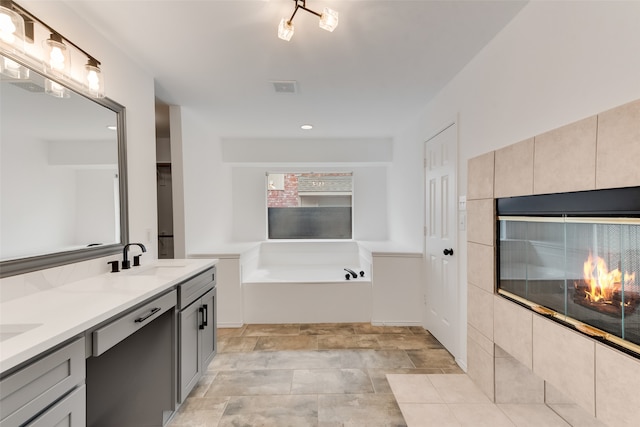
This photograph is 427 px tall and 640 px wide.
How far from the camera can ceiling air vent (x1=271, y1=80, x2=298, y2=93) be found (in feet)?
8.19

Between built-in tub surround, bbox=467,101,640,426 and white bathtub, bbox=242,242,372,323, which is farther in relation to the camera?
white bathtub, bbox=242,242,372,323

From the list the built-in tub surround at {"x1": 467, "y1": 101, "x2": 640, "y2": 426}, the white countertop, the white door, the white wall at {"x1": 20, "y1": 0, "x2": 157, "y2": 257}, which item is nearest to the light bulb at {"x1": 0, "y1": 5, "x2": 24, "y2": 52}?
the white wall at {"x1": 20, "y1": 0, "x2": 157, "y2": 257}

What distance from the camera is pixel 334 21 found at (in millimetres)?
1438

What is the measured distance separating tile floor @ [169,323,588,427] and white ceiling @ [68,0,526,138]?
242 centimetres

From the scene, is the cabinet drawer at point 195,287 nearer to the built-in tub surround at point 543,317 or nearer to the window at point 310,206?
the built-in tub surround at point 543,317

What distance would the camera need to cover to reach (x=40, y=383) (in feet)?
3.07

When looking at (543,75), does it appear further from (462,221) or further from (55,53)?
(55,53)

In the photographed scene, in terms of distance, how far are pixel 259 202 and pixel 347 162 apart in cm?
168

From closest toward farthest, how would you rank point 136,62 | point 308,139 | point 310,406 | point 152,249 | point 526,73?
point 526,73, point 310,406, point 136,62, point 152,249, point 308,139

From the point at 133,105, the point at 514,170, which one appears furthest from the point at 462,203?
the point at 133,105

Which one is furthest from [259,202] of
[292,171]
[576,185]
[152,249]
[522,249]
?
[576,185]

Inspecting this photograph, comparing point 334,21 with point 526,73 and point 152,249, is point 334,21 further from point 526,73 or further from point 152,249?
point 152,249

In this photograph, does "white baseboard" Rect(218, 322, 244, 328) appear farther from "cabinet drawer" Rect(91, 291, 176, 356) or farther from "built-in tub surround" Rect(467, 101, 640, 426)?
"built-in tub surround" Rect(467, 101, 640, 426)

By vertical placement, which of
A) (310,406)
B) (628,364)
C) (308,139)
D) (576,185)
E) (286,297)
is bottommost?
(310,406)
